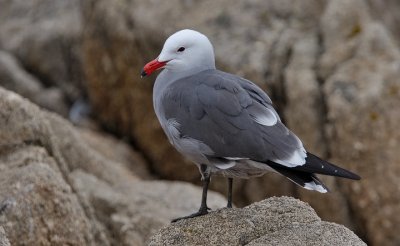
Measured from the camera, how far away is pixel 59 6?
1487cm


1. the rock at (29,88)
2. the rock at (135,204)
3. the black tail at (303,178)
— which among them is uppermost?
the black tail at (303,178)

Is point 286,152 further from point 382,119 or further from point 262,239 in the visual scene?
point 382,119

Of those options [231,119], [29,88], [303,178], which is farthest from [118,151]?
[303,178]

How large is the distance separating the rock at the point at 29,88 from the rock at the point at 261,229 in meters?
7.27

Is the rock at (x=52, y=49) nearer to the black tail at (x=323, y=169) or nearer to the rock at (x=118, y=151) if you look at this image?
the rock at (x=118, y=151)

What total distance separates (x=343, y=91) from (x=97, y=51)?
139 inches

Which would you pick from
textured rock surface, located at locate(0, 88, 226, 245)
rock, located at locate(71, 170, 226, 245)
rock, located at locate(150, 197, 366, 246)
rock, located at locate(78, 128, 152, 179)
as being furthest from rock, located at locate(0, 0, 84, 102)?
rock, located at locate(150, 197, 366, 246)

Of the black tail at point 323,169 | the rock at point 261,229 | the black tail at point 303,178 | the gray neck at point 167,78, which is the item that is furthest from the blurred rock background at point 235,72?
the black tail at point 323,169

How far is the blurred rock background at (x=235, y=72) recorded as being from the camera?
779 cm

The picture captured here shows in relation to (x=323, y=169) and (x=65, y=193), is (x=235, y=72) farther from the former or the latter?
(x=323, y=169)

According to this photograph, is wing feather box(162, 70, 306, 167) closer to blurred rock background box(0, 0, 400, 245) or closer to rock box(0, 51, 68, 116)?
blurred rock background box(0, 0, 400, 245)

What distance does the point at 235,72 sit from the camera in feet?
34.3

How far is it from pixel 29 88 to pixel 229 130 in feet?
25.4

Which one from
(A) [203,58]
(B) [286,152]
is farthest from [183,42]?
(B) [286,152]
